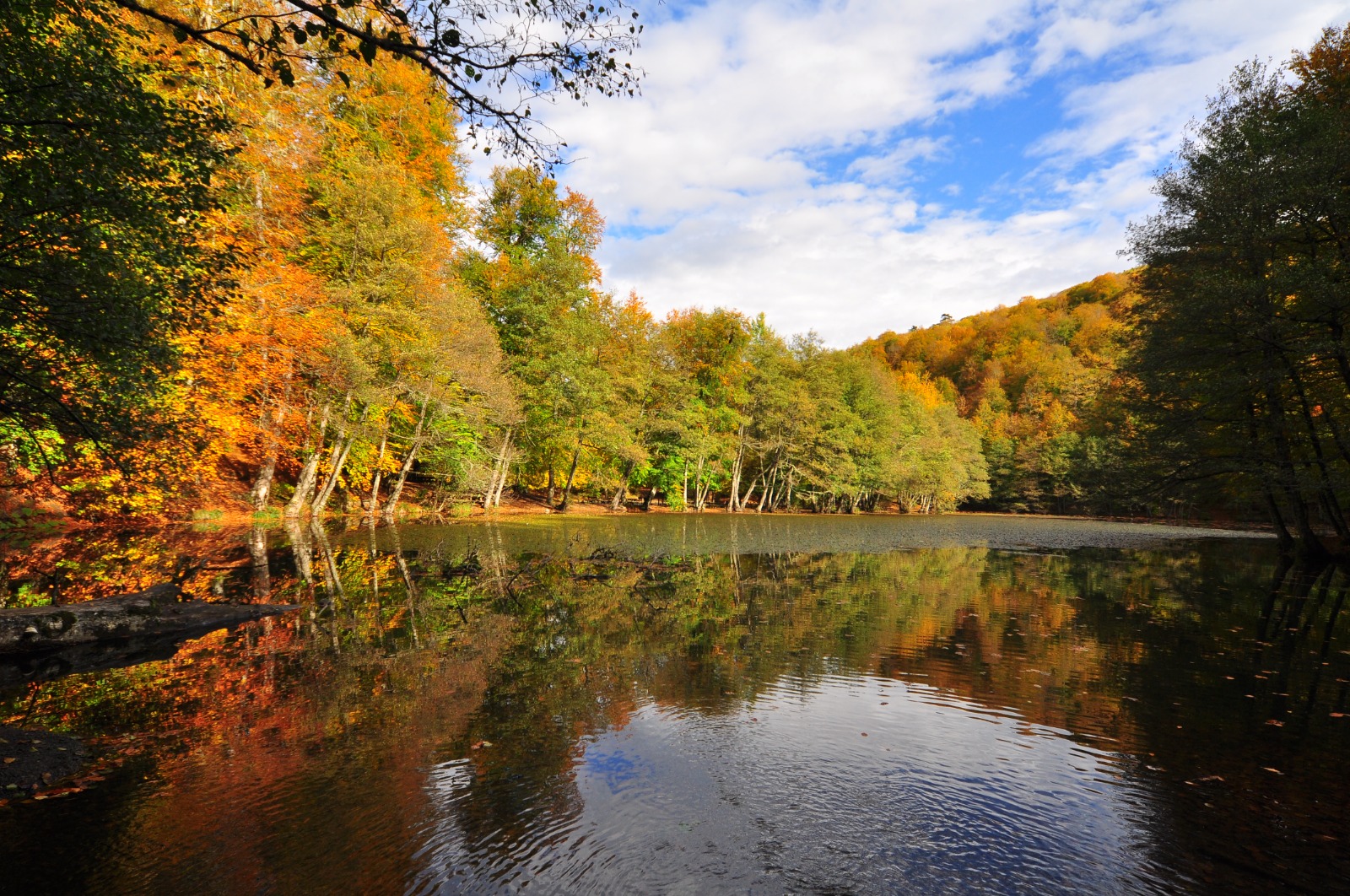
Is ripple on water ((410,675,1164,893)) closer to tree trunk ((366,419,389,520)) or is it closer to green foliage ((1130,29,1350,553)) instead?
green foliage ((1130,29,1350,553))

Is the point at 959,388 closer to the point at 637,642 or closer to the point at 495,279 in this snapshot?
the point at 495,279

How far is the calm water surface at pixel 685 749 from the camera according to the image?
385 cm

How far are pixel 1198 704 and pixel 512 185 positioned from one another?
140ft

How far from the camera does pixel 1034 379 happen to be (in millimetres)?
85312

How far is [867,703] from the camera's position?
23.2 ft

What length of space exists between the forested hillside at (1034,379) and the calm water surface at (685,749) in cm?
2826

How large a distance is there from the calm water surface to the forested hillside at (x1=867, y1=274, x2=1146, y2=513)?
1113 inches

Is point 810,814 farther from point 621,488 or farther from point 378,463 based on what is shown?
point 621,488

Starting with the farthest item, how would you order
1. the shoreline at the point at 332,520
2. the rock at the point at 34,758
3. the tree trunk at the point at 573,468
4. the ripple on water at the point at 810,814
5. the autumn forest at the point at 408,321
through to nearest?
the tree trunk at the point at 573,468
the shoreline at the point at 332,520
the autumn forest at the point at 408,321
the rock at the point at 34,758
the ripple on water at the point at 810,814

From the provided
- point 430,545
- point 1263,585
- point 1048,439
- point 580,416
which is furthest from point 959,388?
point 430,545

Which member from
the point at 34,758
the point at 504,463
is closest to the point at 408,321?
the point at 504,463

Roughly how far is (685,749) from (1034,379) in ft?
314

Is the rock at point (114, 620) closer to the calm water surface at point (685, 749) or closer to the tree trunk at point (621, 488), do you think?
the calm water surface at point (685, 749)

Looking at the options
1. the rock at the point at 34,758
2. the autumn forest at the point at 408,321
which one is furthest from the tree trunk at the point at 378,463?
the rock at the point at 34,758
